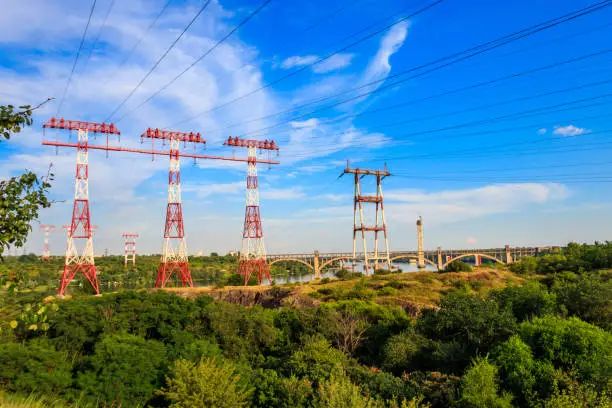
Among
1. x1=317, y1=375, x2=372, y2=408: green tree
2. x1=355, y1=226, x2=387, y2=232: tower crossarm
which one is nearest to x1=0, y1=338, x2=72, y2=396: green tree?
x1=317, y1=375, x2=372, y2=408: green tree

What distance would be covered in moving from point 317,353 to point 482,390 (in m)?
8.25

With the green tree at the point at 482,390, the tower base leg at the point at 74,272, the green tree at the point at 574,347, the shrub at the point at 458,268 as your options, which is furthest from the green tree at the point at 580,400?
the tower base leg at the point at 74,272

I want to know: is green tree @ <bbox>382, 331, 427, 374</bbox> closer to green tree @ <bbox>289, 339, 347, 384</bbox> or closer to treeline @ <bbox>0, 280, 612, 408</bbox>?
treeline @ <bbox>0, 280, 612, 408</bbox>

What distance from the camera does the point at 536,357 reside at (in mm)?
17125

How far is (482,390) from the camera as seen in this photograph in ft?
49.4

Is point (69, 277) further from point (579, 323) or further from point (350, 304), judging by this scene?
point (579, 323)

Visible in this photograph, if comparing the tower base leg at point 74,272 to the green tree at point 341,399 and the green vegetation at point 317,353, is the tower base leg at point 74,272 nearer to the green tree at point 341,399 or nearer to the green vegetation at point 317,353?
the green vegetation at point 317,353

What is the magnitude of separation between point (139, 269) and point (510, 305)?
367ft

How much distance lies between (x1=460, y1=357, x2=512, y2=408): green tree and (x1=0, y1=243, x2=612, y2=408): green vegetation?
0.15ft

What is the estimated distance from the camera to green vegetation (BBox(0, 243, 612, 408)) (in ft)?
49.6

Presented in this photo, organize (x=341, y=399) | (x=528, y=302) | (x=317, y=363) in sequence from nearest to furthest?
1. (x=341, y=399)
2. (x=317, y=363)
3. (x=528, y=302)

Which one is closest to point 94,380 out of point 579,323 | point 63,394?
point 63,394

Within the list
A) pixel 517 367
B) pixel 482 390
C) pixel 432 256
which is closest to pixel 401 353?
pixel 517 367

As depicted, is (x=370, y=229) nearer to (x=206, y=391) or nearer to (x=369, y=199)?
(x=369, y=199)
